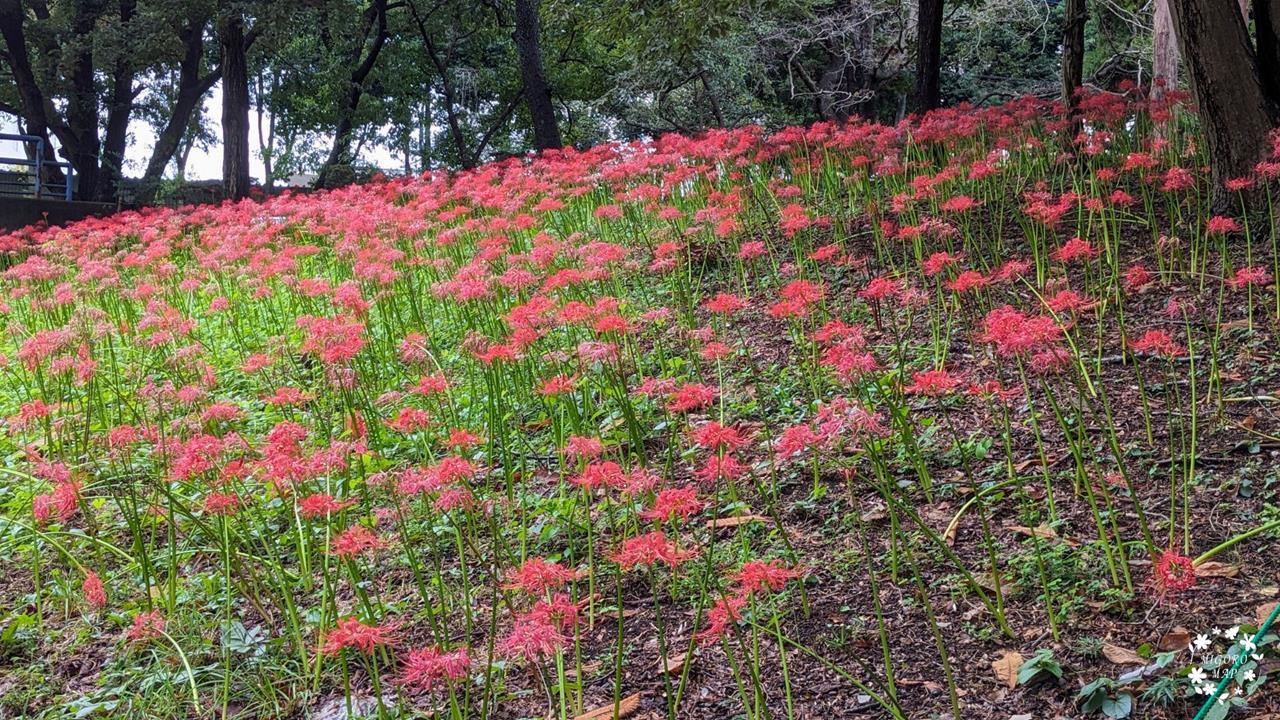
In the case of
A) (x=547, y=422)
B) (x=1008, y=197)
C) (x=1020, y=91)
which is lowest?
(x=547, y=422)

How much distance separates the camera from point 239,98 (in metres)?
14.9

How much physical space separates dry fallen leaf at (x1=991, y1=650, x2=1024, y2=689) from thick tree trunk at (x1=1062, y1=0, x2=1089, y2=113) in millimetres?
6020

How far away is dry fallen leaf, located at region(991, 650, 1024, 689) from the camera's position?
2541 mm

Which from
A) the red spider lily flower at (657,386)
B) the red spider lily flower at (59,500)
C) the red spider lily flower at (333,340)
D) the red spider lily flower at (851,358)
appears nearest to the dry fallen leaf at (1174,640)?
the red spider lily flower at (851,358)

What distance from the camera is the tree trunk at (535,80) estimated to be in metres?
14.4

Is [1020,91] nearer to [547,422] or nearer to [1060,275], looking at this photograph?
[1060,275]

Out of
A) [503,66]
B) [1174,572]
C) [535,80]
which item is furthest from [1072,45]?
[503,66]

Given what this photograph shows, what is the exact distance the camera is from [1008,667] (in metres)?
2.59

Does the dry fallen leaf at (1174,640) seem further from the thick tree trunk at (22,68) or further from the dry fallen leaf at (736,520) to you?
the thick tree trunk at (22,68)

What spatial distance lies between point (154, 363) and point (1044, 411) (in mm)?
5418

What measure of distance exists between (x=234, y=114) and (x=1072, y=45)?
12.0 meters

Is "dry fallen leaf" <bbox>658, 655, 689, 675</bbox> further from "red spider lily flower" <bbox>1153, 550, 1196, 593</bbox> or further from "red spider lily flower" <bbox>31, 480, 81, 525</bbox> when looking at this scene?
Result: "red spider lily flower" <bbox>31, 480, 81, 525</bbox>

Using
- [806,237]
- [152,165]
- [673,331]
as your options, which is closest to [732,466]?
[673,331]

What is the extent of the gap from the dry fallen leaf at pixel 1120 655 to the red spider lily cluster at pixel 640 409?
0.16 meters
